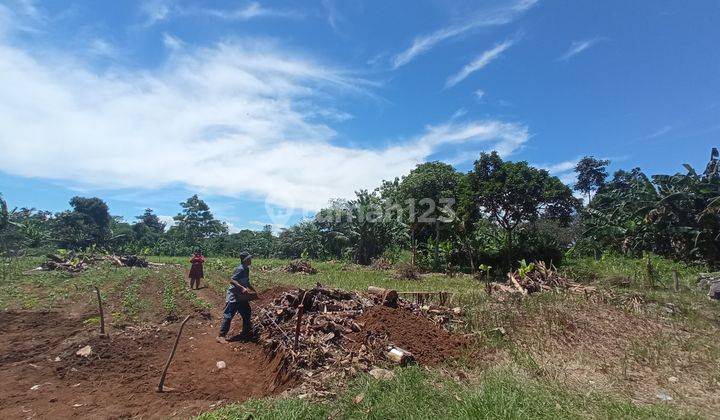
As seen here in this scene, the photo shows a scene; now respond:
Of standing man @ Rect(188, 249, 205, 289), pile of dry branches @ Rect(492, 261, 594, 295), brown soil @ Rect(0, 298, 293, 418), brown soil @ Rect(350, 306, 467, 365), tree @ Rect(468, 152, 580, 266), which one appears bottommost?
brown soil @ Rect(0, 298, 293, 418)

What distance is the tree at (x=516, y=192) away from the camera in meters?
19.0

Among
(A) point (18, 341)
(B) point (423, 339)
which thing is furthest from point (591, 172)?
(A) point (18, 341)

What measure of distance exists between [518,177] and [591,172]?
35.5 metres

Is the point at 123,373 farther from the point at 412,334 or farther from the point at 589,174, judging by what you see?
the point at 589,174

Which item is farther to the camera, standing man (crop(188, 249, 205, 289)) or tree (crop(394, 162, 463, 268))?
tree (crop(394, 162, 463, 268))

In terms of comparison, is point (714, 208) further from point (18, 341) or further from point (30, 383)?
point (18, 341)

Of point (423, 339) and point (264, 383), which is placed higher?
point (423, 339)

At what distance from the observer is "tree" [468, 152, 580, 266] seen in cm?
1902

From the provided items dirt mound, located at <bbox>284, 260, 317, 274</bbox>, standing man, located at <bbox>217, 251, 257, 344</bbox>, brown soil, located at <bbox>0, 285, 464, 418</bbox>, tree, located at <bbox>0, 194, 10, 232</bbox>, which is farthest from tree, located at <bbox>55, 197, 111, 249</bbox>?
standing man, located at <bbox>217, 251, 257, 344</bbox>

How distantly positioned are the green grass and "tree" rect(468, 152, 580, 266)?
1517cm

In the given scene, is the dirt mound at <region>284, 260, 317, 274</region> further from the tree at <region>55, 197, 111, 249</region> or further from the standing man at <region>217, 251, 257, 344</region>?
the tree at <region>55, 197, 111, 249</region>

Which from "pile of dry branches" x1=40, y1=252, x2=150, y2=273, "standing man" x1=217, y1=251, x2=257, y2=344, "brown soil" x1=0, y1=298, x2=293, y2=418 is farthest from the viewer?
"pile of dry branches" x1=40, y1=252, x2=150, y2=273

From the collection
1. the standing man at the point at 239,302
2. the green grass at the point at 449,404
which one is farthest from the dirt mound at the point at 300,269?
the green grass at the point at 449,404

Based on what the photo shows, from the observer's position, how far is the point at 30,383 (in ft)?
18.6
